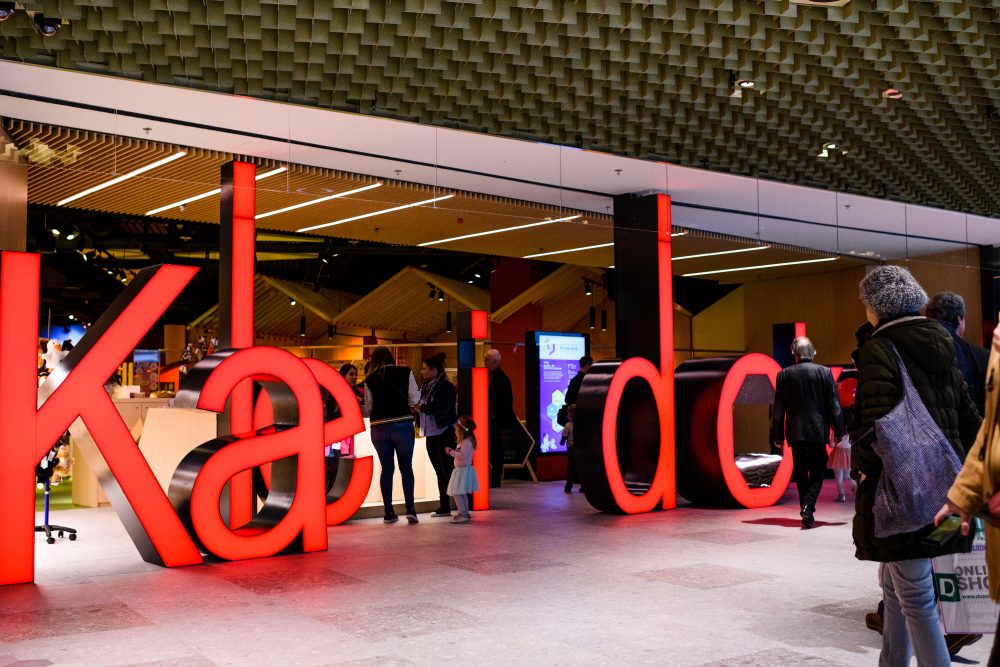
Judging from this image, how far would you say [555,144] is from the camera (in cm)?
709

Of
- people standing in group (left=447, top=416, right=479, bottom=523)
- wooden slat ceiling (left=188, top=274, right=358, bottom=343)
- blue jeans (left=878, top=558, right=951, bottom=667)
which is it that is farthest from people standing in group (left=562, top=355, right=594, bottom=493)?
wooden slat ceiling (left=188, top=274, right=358, bottom=343)

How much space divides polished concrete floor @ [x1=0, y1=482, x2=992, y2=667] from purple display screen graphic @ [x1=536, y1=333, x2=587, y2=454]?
3.99 metres

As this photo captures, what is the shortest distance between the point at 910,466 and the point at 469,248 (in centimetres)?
848

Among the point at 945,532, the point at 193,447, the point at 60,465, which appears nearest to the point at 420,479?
the point at 193,447

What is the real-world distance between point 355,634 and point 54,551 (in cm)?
307

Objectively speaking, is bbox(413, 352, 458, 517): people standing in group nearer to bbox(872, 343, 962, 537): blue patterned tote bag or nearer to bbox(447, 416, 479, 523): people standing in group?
bbox(447, 416, 479, 523): people standing in group

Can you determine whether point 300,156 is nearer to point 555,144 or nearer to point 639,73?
point 555,144

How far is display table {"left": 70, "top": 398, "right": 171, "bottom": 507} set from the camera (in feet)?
27.3

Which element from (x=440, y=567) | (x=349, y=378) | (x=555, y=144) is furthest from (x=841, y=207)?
(x=440, y=567)

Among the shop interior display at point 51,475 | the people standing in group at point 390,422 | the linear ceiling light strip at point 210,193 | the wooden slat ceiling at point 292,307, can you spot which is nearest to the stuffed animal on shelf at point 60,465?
the shop interior display at point 51,475

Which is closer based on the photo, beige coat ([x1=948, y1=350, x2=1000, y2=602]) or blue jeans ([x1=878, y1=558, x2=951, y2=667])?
beige coat ([x1=948, y1=350, x2=1000, y2=602])

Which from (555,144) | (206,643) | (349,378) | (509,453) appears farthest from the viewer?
(509,453)

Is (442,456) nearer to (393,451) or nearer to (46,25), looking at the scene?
(393,451)

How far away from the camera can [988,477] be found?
81.0 inches
